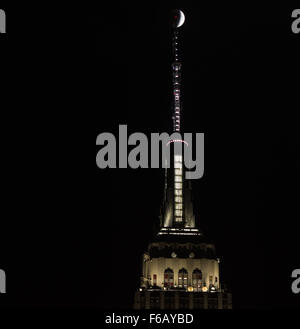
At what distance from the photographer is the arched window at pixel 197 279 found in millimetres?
167125

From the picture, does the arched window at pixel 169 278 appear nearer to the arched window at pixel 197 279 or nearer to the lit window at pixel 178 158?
the arched window at pixel 197 279

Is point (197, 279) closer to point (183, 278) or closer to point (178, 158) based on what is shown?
point (183, 278)

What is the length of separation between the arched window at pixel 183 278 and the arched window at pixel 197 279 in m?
1.82

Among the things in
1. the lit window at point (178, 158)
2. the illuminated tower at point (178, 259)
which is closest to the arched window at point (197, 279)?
the illuminated tower at point (178, 259)

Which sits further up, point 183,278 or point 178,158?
point 178,158

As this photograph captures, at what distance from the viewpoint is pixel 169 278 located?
548 feet

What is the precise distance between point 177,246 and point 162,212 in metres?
11.0

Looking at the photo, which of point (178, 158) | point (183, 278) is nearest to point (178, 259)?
point (183, 278)

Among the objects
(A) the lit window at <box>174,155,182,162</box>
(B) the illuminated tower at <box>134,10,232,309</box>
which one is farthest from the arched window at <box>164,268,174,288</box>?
(A) the lit window at <box>174,155,182,162</box>

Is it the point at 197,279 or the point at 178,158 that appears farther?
the point at 178,158

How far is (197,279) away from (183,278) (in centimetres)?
321
